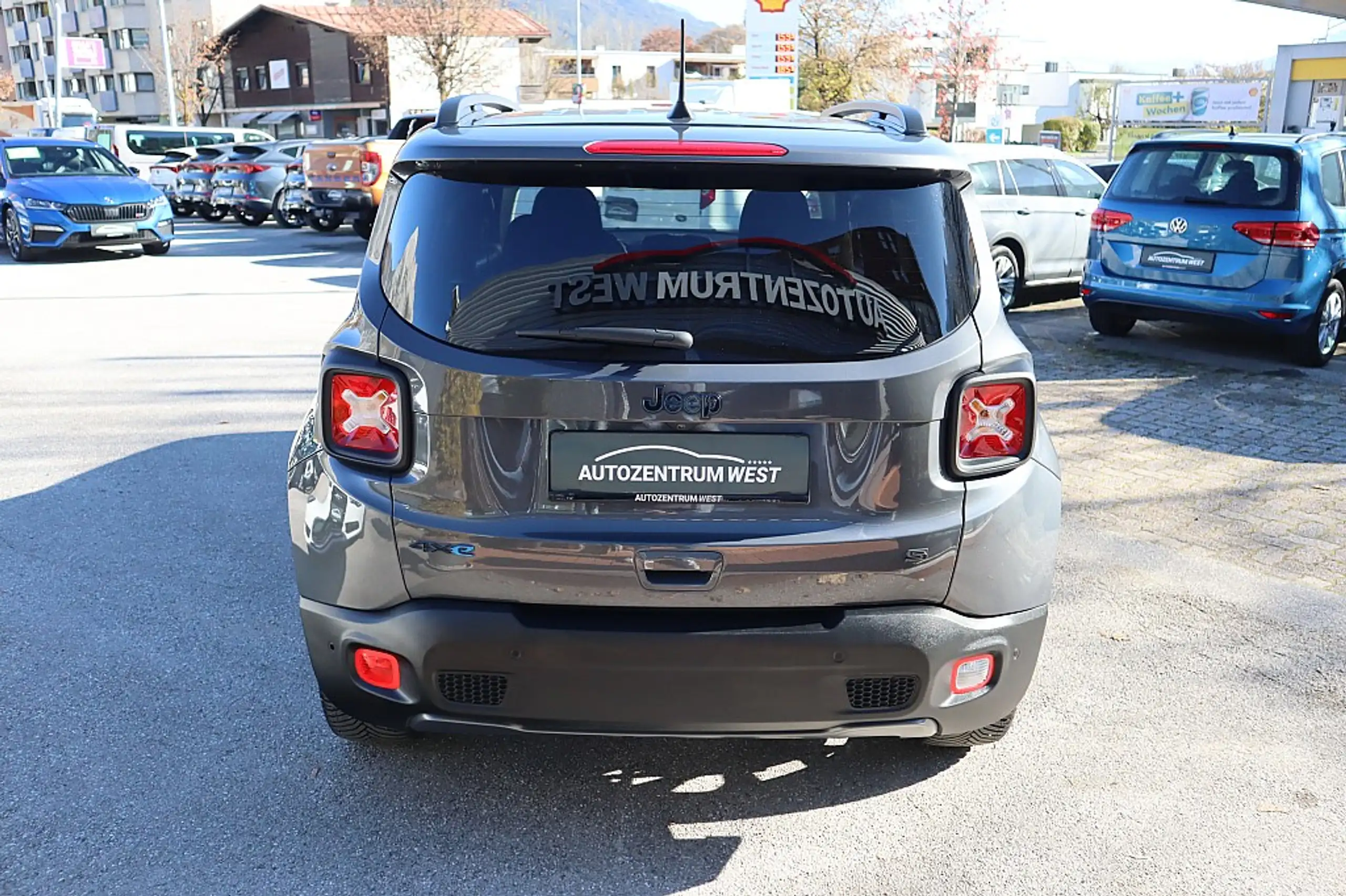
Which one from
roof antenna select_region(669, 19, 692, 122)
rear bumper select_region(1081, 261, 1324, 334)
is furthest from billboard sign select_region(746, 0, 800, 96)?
roof antenna select_region(669, 19, 692, 122)

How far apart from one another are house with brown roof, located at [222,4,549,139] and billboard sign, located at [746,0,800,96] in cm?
3677

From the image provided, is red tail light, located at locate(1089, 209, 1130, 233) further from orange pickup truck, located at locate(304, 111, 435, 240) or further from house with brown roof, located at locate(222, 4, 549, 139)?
house with brown roof, located at locate(222, 4, 549, 139)

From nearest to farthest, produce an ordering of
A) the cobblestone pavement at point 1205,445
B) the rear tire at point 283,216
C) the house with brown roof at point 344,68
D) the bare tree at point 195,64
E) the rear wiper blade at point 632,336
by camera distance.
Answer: the rear wiper blade at point 632,336 → the cobblestone pavement at point 1205,445 → the rear tire at point 283,216 → the house with brown roof at point 344,68 → the bare tree at point 195,64

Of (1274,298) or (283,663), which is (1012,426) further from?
(1274,298)

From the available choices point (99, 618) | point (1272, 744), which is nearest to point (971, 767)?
point (1272, 744)

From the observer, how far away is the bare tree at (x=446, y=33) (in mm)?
47000

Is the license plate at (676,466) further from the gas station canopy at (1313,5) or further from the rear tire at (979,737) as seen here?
the gas station canopy at (1313,5)

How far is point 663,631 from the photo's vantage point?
2.72 meters

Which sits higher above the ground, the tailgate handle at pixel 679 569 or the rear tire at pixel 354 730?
the tailgate handle at pixel 679 569

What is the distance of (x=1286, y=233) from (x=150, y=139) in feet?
100

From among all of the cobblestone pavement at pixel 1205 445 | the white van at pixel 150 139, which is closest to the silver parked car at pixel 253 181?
the white van at pixel 150 139

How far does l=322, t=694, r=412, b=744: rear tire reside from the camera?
10.9 ft

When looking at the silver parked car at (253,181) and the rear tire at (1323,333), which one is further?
the silver parked car at (253,181)

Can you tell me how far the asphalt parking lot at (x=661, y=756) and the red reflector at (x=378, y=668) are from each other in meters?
0.46
